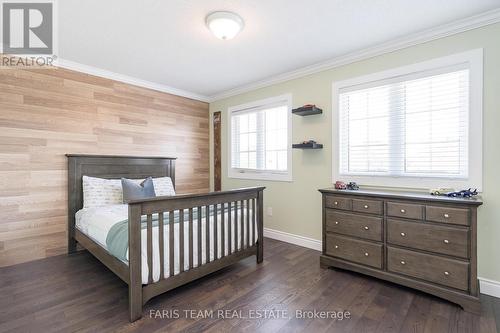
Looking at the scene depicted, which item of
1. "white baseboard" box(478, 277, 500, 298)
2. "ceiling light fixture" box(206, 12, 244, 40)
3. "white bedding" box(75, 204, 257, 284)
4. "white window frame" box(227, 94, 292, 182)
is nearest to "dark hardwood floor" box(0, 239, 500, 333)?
"white baseboard" box(478, 277, 500, 298)

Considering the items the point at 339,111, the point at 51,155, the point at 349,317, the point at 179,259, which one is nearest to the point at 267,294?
the point at 349,317

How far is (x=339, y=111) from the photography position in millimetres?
3072

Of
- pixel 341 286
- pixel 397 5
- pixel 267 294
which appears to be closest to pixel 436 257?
pixel 341 286

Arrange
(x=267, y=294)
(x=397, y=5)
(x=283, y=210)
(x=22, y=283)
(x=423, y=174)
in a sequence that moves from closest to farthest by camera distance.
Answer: (x=397, y=5)
(x=267, y=294)
(x=22, y=283)
(x=423, y=174)
(x=283, y=210)

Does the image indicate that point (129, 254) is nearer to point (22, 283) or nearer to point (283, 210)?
point (22, 283)

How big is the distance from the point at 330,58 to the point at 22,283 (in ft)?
13.0

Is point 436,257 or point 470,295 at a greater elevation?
point 436,257

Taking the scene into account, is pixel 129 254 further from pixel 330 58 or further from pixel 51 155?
pixel 330 58

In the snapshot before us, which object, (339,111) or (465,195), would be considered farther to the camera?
(339,111)

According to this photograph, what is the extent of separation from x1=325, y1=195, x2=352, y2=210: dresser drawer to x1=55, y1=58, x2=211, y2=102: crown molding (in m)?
2.99

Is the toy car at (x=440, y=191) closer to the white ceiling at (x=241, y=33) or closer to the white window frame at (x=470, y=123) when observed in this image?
the white window frame at (x=470, y=123)

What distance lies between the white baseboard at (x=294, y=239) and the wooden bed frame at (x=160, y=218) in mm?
768

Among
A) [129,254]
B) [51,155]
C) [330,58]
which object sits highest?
[330,58]

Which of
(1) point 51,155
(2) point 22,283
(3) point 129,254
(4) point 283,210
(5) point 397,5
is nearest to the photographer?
(3) point 129,254
